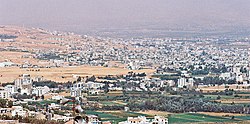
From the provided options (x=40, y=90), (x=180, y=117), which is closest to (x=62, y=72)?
(x=40, y=90)

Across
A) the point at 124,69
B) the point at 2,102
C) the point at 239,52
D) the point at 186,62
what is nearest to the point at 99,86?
the point at 124,69

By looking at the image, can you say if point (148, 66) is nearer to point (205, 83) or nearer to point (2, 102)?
point (205, 83)

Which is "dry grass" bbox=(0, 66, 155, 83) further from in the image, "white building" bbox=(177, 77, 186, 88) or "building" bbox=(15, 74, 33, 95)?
"white building" bbox=(177, 77, 186, 88)

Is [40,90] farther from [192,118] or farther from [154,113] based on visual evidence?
[192,118]

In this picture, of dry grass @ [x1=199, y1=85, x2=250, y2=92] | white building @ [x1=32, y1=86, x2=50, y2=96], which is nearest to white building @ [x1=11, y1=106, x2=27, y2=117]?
white building @ [x1=32, y1=86, x2=50, y2=96]

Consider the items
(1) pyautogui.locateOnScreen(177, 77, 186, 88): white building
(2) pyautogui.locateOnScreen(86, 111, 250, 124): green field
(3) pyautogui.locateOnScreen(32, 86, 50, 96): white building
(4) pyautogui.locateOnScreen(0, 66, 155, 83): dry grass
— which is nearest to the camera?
(2) pyautogui.locateOnScreen(86, 111, 250, 124): green field

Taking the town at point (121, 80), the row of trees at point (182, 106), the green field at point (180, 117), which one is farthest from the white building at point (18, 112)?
the row of trees at point (182, 106)

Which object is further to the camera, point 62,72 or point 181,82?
point 62,72

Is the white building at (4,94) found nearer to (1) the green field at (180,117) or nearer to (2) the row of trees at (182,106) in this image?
(2) the row of trees at (182,106)
